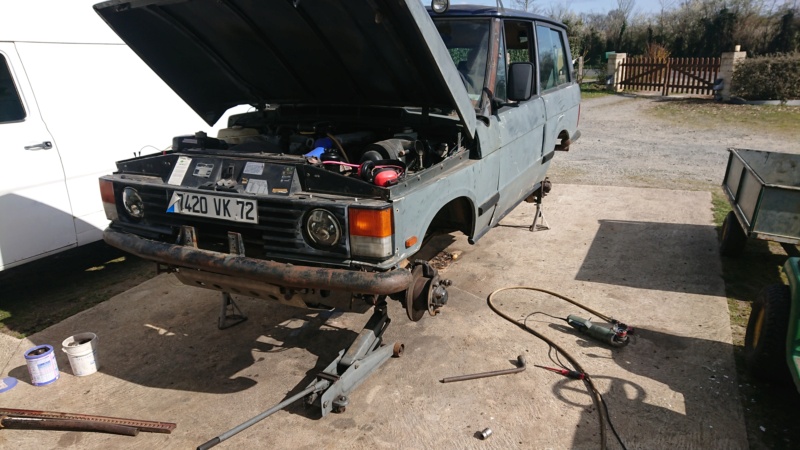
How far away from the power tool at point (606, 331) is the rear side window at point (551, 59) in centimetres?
252

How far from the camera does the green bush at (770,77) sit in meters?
15.5

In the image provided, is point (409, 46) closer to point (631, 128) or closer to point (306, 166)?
point (306, 166)

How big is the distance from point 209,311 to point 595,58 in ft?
101

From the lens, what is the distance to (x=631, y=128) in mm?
13234

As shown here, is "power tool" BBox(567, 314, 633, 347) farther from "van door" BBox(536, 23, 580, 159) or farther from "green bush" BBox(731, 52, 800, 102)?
"green bush" BBox(731, 52, 800, 102)

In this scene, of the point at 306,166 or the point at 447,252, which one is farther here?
the point at 447,252

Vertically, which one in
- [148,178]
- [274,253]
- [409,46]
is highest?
[409,46]

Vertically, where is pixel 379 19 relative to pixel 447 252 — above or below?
above

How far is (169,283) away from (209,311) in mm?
875

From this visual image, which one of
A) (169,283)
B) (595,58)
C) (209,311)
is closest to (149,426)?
(209,311)

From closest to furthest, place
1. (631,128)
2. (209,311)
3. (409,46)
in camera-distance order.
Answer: (409,46), (209,311), (631,128)

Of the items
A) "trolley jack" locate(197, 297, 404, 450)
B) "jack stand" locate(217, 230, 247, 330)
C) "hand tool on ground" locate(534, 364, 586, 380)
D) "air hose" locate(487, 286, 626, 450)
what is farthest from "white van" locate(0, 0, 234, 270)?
"hand tool on ground" locate(534, 364, 586, 380)

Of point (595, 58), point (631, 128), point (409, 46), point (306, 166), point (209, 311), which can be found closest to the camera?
point (306, 166)

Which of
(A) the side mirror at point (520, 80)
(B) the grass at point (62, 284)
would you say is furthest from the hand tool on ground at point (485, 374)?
(B) the grass at point (62, 284)
